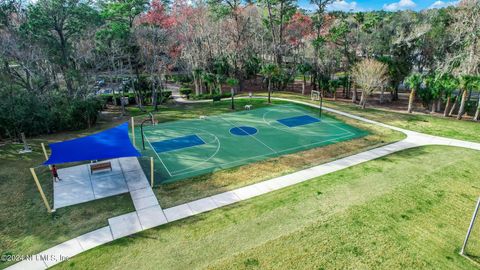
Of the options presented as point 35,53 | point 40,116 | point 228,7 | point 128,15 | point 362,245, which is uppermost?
point 228,7

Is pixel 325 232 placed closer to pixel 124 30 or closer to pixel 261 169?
pixel 261 169

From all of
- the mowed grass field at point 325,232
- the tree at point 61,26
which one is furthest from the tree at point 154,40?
the mowed grass field at point 325,232

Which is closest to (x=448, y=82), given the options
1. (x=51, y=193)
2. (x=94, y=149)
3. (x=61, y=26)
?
(x=94, y=149)

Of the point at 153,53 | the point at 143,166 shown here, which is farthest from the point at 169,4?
the point at 143,166

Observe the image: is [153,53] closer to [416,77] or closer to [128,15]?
[128,15]

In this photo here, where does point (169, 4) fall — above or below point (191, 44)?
above

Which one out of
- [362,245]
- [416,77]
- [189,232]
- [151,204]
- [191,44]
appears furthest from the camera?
[191,44]

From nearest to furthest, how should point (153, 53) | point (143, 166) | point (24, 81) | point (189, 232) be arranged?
point (189, 232)
point (143, 166)
point (24, 81)
point (153, 53)

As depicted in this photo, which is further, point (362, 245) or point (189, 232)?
point (189, 232)
